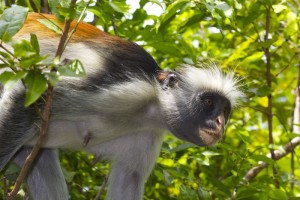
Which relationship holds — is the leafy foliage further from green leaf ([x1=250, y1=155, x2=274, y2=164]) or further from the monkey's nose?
the monkey's nose

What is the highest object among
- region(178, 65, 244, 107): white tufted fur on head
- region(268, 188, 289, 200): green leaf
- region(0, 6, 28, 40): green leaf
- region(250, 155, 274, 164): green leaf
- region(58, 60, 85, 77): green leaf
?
region(0, 6, 28, 40): green leaf

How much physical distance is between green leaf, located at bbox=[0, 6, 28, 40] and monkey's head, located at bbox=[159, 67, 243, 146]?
7.47 ft

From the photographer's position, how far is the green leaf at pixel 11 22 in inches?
127

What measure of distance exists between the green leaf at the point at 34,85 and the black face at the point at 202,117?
2.33m

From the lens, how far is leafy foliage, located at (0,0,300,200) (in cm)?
491

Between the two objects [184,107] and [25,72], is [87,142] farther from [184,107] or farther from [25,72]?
[25,72]

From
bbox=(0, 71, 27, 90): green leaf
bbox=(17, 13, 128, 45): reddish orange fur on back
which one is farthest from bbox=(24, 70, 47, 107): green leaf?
bbox=(17, 13, 128, 45): reddish orange fur on back

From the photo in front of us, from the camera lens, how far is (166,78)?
17.9 feet

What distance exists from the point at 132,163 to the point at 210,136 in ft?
2.82

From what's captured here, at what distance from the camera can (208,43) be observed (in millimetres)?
6922

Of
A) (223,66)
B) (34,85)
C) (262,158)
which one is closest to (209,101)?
(262,158)

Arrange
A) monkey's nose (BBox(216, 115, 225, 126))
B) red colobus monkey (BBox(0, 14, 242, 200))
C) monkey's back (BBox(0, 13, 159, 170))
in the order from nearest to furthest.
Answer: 1. monkey's back (BBox(0, 13, 159, 170))
2. red colobus monkey (BBox(0, 14, 242, 200))
3. monkey's nose (BBox(216, 115, 225, 126))

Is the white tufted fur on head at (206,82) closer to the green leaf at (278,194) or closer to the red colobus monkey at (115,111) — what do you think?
the red colobus monkey at (115,111)

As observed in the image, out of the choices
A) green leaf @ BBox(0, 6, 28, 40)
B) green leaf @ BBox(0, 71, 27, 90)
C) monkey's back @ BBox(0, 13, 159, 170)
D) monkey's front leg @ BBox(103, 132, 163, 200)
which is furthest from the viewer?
monkey's front leg @ BBox(103, 132, 163, 200)
